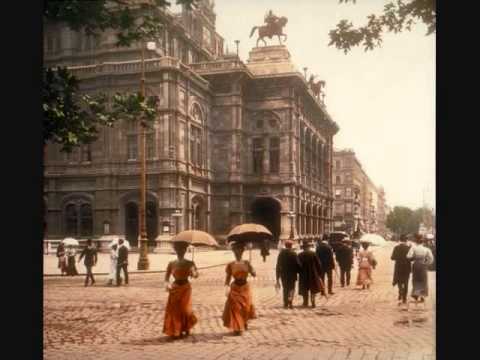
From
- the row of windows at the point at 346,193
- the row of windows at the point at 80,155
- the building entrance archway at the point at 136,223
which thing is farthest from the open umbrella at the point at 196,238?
the row of windows at the point at 346,193

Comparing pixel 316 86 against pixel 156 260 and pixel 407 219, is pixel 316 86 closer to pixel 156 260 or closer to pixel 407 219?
pixel 407 219

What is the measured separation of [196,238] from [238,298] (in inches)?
46.1

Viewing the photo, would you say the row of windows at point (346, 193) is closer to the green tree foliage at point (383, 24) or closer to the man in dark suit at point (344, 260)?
the man in dark suit at point (344, 260)

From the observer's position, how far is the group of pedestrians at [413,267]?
30.3ft

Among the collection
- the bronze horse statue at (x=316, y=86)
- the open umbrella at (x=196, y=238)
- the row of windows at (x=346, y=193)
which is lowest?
the open umbrella at (x=196, y=238)

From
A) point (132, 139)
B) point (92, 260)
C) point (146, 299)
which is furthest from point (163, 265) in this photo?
point (132, 139)

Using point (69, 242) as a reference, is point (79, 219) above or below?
above

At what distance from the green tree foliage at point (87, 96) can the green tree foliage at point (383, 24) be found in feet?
8.39

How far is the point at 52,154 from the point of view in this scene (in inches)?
400

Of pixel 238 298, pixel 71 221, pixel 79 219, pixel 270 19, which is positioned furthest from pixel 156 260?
pixel 270 19

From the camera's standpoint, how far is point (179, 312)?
8.96m

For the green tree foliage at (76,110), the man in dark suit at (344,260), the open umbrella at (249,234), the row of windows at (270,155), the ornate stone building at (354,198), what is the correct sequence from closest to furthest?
the green tree foliage at (76,110), the open umbrella at (249,234), the ornate stone building at (354,198), the row of windows at (270,155), the man in dark suit at (344,260)

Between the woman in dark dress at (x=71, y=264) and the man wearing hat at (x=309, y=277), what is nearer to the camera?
the woman in dark dress at (x=71, y=264)

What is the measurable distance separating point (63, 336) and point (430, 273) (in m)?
6.22
